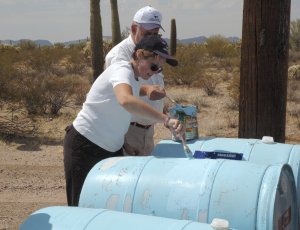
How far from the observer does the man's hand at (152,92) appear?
3.67m

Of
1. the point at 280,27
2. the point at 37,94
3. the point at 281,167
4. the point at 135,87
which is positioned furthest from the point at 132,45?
the point at 37,94

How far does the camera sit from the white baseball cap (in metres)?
3.94

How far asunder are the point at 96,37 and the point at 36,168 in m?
6.94

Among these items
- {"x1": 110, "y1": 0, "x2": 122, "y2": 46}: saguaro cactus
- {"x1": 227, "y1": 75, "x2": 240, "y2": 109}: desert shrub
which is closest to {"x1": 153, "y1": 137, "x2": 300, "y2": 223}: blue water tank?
{"x1": 227, "y1": 75, "x2": 240, "y2": 109}: desert shrub

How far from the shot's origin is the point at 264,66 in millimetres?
4031

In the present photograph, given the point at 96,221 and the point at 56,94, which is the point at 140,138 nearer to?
the point at 96,221

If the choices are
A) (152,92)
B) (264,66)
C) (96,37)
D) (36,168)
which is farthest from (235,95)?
(152,92)

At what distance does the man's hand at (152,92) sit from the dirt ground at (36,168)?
8.15ft

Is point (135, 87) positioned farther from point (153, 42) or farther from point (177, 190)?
point (177, 190)

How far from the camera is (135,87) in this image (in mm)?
3340

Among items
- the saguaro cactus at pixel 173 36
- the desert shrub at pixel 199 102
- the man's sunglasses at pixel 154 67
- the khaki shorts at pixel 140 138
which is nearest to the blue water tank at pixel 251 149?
the khaki shorts at pixel 140 138

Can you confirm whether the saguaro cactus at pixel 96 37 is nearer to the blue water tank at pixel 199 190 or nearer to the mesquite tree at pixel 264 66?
the mesquite tree at pixel 264 66

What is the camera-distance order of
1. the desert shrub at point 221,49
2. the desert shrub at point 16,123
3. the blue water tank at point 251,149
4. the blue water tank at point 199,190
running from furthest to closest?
1. the desert shrub at point 221,49
2. the desert shrub at point 16,123
3. the blue water tank at point 251,149
4. the blue water tank at point 199,190

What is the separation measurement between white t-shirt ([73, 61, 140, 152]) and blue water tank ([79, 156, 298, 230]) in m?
0.36
